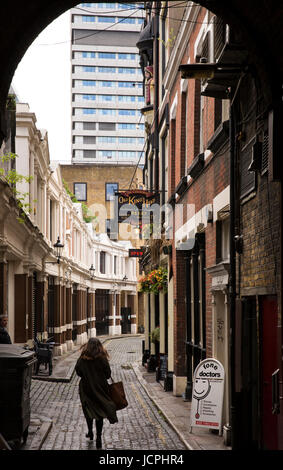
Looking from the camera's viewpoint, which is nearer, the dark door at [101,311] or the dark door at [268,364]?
the dark door at [268,364]

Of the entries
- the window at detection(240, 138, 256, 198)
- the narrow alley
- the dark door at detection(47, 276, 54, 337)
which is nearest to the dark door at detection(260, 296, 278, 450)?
the window at detection(240, 138, 256, 198)

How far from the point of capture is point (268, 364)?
8352 millimetres

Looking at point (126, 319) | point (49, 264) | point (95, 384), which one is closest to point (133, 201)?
point (49, 264)

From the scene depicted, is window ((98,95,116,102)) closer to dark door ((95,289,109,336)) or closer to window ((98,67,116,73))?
window ((98,67,116,73))

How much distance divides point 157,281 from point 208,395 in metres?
9.62

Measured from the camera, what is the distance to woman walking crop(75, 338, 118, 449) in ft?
35.8

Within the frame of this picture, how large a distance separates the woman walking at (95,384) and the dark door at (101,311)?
1660 inches

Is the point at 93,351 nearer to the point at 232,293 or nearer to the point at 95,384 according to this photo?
the point at 95,384

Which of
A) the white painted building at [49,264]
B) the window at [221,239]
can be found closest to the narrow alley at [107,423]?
the white painted building at [49,264]

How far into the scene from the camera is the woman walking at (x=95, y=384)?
35.8 feet

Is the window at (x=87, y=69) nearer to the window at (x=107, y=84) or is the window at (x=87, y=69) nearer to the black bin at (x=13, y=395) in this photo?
the window at (x=107, y=84)
